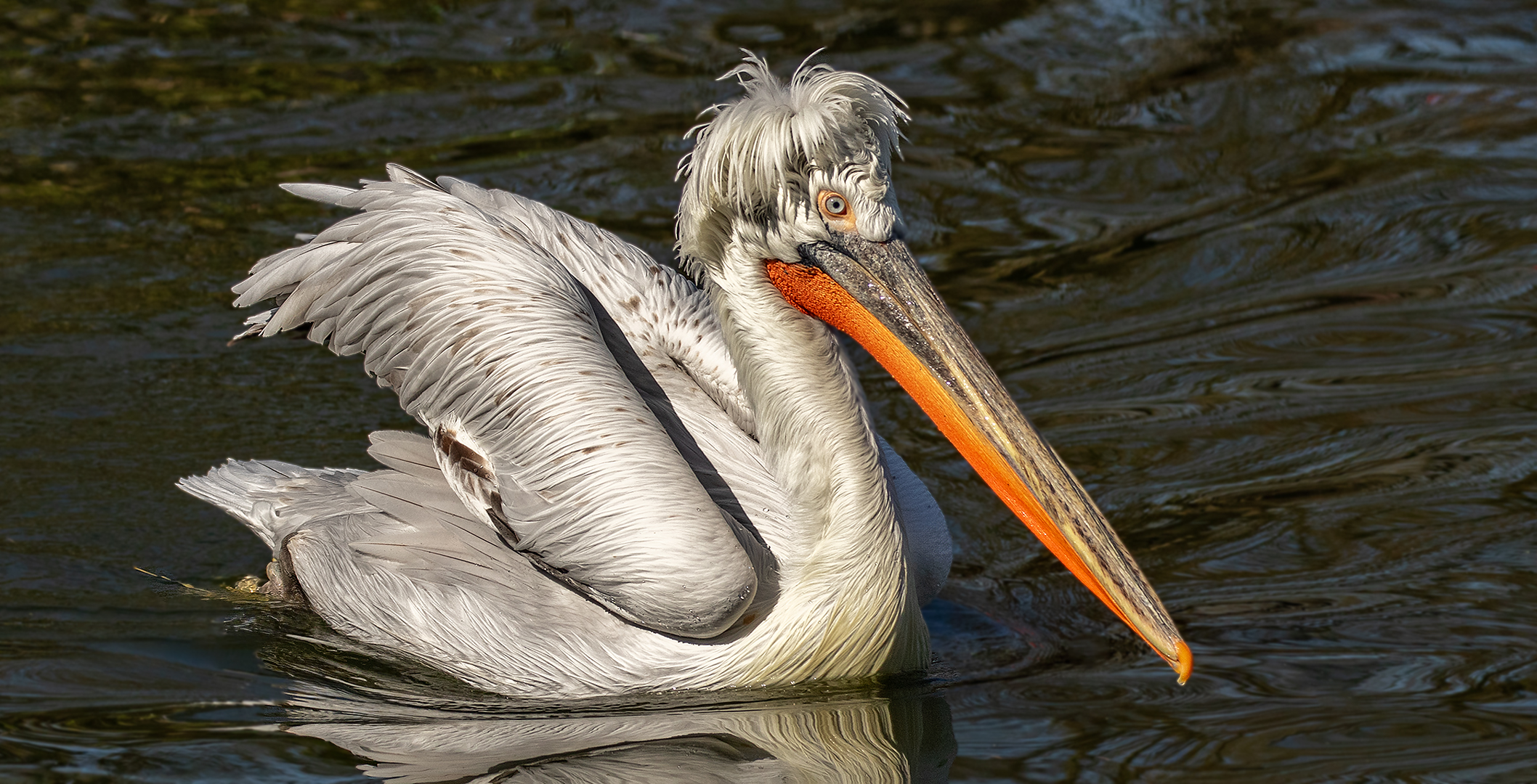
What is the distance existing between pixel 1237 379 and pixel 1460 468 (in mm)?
905

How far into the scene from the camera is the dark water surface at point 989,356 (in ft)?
12.2

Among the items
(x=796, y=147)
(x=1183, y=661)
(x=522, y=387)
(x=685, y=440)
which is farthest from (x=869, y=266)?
(x=1183, y=661)

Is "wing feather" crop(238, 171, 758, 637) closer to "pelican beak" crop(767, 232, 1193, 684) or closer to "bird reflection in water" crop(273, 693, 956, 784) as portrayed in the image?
"bird reflection in water" crop(273, 693, 956, 784)

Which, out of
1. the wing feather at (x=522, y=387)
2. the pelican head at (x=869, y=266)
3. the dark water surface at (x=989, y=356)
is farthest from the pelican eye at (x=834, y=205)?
the dark water surface at (x=989, y=356)

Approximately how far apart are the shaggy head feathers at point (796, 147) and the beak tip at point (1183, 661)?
1.10 m

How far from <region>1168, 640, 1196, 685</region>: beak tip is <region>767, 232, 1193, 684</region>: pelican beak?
0.06m

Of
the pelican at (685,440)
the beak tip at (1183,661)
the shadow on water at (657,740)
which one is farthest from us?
the pelican at (685,440)

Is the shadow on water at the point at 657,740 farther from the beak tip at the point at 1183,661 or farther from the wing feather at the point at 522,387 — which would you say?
the beak tip at the point at 1183,661

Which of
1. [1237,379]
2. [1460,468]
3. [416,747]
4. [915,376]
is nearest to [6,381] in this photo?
[416,747]

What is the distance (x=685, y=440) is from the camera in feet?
13.6

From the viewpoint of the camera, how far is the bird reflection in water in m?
3.54

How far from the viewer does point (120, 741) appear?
12.2ft

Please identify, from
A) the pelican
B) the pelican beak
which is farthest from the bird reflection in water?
the pelican beak

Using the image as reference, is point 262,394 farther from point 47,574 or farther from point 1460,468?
point 1460,468
